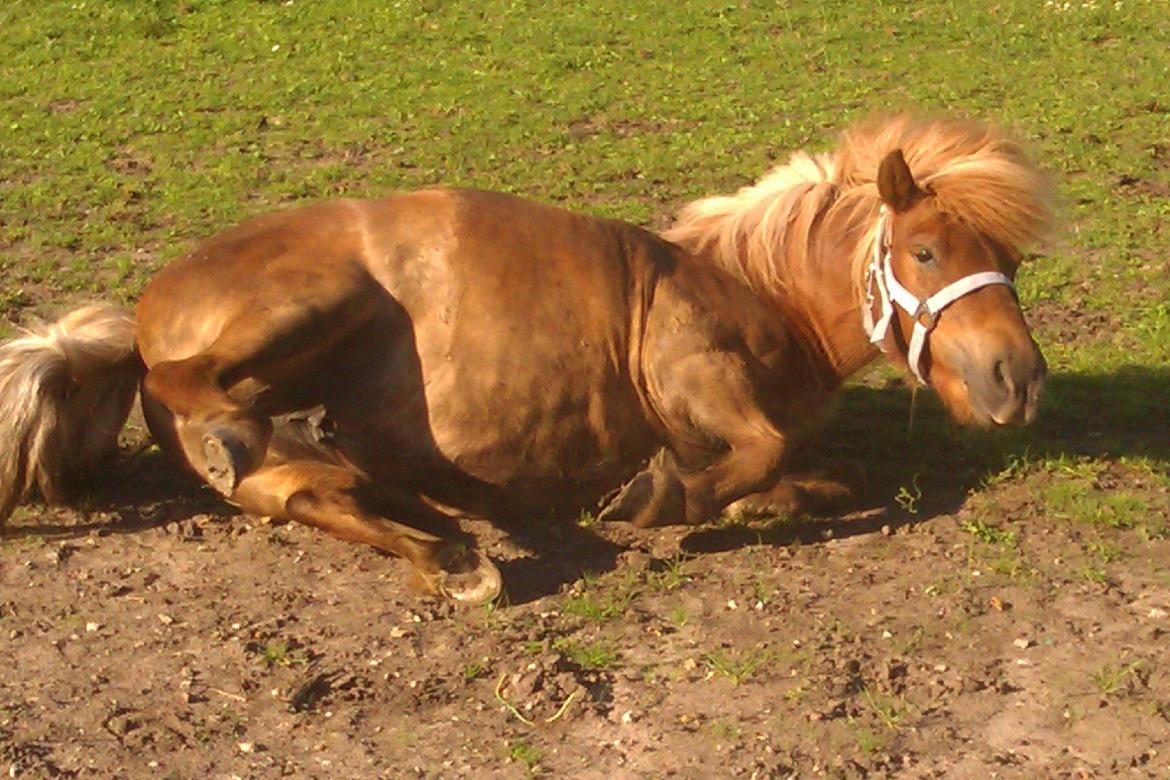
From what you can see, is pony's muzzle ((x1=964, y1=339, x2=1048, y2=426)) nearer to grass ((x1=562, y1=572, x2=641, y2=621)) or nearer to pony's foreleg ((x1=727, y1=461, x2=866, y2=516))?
pony's foreleg ((x1=727, y1=461, x2=866, y2=516))

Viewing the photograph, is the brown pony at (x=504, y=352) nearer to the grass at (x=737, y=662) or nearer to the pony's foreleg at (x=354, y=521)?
the pony's foreleg at (x=354, y=521)

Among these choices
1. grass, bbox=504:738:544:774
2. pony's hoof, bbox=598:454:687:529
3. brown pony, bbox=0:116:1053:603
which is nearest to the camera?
grass, bbox=504:738:544:774

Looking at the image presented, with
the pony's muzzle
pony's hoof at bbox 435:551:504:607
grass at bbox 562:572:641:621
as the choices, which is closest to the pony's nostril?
the pony's muzzle

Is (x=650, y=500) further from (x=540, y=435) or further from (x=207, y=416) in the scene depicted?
(x=207, y=416)

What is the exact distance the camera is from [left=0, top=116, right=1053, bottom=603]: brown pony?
5.54 m

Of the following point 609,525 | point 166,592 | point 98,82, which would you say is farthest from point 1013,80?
point 166,592

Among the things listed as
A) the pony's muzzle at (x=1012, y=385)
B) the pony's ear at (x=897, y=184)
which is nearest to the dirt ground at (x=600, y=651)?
the pony's muzzle at (x=1012, y=385)

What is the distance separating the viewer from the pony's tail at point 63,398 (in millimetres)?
5637

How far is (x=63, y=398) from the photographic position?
5785mm

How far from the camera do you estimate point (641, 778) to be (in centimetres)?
427

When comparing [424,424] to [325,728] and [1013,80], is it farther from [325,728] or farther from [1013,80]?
[1013,80]

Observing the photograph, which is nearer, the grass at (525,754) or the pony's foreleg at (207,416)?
the grass at (525,754)

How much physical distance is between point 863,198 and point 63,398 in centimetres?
293

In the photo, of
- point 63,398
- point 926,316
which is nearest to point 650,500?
point 926,316
